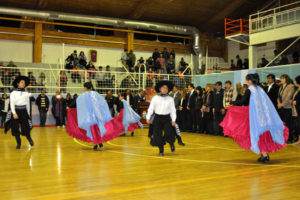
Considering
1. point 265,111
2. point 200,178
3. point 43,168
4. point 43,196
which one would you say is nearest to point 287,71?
point 265,111

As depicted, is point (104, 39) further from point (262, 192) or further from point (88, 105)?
point (262, 192)

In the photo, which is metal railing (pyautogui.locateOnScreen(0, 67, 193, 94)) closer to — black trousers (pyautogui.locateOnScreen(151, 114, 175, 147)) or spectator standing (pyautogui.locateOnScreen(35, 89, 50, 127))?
spectator standing (pyautogui.locateOnScreen(35, 89, 50, 127))

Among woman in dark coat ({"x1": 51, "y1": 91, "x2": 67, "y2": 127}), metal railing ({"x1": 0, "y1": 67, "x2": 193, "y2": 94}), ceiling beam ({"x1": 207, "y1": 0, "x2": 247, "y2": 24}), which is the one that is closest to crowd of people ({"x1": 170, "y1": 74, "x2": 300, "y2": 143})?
metal railing ({"x1": 0, "y1": 67, "x2": 193, "y2": 94})

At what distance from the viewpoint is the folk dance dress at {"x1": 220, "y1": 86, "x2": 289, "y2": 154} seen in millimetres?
5750

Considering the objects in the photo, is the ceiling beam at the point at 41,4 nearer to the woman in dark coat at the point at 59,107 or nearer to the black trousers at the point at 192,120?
the woman in dark coat at the point at 59,107

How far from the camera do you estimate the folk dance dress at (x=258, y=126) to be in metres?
5.75

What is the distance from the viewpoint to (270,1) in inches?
896

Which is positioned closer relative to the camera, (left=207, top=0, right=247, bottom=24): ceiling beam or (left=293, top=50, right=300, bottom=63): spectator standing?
(left=293, top=50, right=300, bottom=63): spectator standing

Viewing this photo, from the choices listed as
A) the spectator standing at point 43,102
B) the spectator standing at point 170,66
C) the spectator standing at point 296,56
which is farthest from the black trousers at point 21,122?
the spectator standing at point 296,56

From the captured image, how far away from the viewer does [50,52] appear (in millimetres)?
20531

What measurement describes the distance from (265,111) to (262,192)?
2246 mm

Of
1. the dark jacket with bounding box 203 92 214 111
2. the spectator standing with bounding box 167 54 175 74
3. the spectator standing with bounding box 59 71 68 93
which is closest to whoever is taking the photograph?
the dark jacket with bounding box 203 92 214 111

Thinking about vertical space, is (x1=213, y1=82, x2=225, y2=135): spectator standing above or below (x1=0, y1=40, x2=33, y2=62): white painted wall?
below

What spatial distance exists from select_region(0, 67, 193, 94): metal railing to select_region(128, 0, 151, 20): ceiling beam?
17.0 ft
